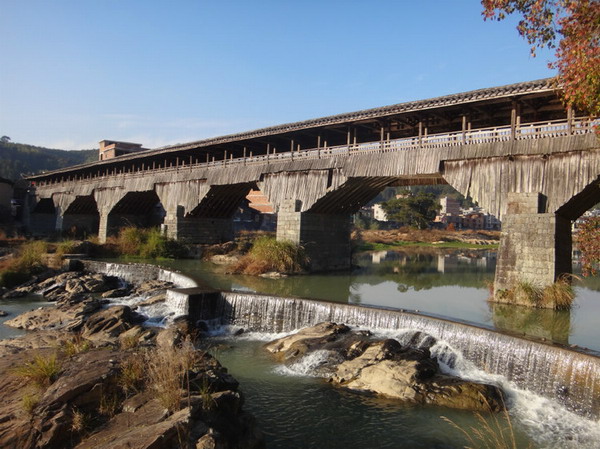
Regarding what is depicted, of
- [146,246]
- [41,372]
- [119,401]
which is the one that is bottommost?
[119,401]

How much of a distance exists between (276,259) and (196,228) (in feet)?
34.9

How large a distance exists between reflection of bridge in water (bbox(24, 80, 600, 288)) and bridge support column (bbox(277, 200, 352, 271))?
2.2 inches

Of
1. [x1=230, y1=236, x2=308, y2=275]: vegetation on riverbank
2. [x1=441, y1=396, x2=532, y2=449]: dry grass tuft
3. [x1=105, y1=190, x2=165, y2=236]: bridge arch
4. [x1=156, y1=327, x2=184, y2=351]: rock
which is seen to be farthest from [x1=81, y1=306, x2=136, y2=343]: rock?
[x1=105, y1=190, x2=165, y2=236]: bridge arch

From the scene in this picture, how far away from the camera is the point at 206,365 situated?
730 centimetres

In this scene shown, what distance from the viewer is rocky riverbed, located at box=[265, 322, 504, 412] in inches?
325

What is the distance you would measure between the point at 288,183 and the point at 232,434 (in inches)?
678

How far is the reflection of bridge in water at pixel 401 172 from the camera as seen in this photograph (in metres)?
14.0

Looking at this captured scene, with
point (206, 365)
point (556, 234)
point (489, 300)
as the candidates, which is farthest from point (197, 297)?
point (556, 234)

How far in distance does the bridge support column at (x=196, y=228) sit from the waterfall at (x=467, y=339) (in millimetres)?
15086

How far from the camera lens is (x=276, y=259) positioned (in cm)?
2092

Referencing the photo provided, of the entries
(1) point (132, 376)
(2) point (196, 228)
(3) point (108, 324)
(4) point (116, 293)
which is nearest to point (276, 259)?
(4) point (116, 293)

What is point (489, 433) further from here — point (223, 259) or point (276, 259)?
point (223, 259)

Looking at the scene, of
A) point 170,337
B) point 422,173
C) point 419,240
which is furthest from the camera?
point 419,240

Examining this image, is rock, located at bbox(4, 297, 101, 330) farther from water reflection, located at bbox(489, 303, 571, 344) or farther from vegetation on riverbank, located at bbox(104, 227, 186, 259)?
water reflection, located at bbox(489, 303, 571, 344)
